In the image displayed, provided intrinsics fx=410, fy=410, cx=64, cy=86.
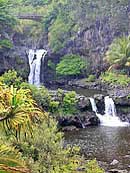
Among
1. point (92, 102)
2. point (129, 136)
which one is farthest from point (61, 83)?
point (129, 136)

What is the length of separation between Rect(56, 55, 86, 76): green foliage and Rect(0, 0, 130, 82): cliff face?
1447mm

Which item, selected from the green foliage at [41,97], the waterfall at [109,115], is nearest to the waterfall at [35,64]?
the waterfall at [109,115]

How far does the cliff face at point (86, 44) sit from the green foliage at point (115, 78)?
354cm

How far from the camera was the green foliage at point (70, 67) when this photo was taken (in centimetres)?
5841

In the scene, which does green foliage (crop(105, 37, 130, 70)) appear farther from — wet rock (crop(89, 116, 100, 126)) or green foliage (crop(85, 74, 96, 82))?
wet rock (crop(89, 116, 100, 126))

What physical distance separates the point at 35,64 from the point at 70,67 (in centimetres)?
518

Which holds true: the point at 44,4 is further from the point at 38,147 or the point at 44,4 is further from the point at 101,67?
the point at 38,147

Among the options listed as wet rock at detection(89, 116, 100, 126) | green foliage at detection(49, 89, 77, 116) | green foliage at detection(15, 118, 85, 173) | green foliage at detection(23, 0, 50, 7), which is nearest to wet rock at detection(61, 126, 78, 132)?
green foliage at detection(49, 89, 77, 116)

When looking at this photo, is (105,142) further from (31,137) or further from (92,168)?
(31,137)

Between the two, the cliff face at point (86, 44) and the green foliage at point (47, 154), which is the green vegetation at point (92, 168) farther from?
the cliff face at point (86, 44)

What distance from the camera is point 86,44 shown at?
60.2 metres

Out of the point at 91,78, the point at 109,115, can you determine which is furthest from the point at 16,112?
the point at 91,78

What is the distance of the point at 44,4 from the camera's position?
243ft

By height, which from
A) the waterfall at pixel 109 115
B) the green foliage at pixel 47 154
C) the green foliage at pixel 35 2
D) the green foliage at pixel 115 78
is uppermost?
the green foliage at pixel 35 2
